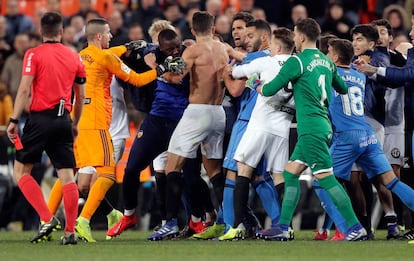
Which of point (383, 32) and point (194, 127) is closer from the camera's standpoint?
point (194, 127)

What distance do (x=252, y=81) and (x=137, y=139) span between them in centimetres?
191

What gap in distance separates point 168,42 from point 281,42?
4.56 ft

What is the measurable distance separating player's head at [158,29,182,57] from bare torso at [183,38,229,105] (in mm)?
336

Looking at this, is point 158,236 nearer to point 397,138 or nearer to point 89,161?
point 89,161

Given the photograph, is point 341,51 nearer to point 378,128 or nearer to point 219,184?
point 378,128

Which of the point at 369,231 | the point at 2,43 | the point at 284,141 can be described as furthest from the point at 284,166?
the point at 2,43

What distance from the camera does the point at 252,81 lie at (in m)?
14.0

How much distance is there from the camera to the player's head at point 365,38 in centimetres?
1496

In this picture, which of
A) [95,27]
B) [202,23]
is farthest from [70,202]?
[202,23]

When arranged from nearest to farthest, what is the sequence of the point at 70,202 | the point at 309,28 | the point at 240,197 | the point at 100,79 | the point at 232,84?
1. the point at 70,202
2. the point at 309,28
3. the point at 240,197
4. the point at 232,84
5. the point at 100,79

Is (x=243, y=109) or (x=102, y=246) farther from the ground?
(x=243, y=109)

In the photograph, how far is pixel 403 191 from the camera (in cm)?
1430

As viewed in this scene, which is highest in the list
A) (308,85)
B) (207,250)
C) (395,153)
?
(308,85)

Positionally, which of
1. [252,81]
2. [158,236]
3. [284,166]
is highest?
[252,81]
